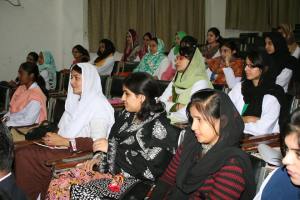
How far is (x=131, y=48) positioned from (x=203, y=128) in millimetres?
5541

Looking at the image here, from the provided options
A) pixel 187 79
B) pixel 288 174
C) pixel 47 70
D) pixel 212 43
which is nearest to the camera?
pixel 288 174

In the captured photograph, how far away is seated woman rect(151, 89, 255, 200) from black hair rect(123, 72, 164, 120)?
1.52ft

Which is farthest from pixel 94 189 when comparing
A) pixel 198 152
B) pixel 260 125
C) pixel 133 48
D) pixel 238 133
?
pixel 133 48

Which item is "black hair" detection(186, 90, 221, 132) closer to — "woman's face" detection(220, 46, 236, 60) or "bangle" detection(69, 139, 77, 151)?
"bangle" detection(69, 139, 77, 151)

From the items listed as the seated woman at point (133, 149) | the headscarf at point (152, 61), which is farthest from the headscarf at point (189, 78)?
the headscarf at point (152, 61)

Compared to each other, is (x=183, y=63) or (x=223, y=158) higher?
(x=183, y=63)

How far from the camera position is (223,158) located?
156 cm

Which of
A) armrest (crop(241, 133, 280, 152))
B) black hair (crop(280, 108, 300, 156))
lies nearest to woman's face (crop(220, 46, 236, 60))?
armrest (crop(241, 133, 280, 152))

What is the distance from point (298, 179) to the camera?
1.28 m

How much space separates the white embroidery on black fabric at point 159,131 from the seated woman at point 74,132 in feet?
1.91

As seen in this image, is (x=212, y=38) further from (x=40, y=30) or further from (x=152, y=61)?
(x=40, y=30)

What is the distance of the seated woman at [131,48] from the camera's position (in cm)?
701

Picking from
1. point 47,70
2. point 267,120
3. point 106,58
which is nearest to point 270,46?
point 267,120

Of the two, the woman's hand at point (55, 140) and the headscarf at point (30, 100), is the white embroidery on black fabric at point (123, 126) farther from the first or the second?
the headscarf at point (30, 100)
